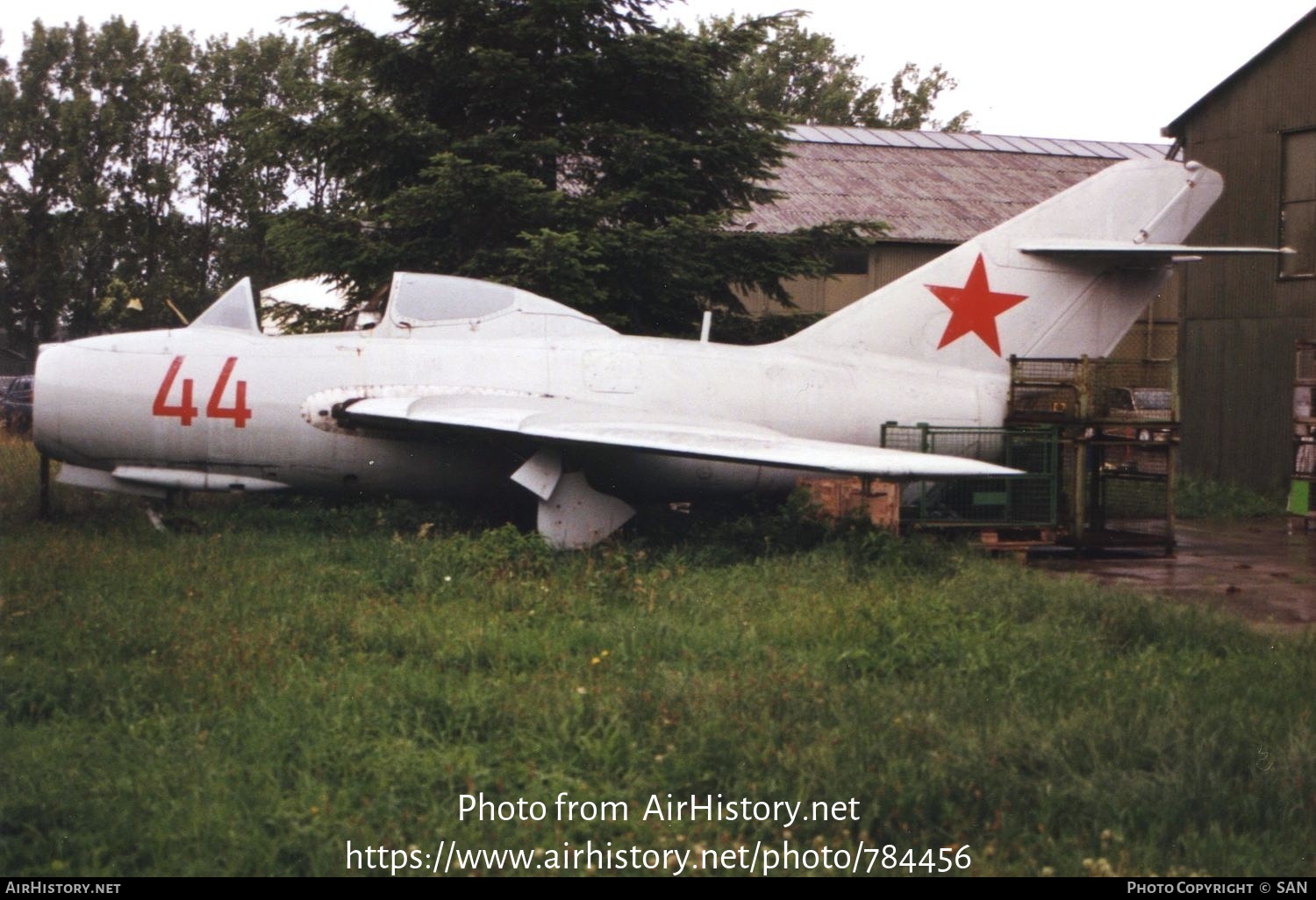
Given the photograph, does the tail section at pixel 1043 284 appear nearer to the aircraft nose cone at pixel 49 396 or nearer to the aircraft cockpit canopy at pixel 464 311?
the aircraft cockpit canopy at pixel 464 311

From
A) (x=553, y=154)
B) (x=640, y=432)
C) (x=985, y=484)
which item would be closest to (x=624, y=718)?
(x=640, y=432)

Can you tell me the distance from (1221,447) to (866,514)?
11.3 m

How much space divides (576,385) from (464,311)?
1.28m

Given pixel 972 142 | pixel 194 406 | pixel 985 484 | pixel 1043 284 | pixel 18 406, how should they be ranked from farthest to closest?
pixel 972 142, pixel 18 406, pixel 1043 284, pixel 985 484, pixel 194 406

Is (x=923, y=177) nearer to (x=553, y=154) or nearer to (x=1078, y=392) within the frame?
(x=553, y=154)

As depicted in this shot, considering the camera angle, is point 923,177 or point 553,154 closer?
point 553,154

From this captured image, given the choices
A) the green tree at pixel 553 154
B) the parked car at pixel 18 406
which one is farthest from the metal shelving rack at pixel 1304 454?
the parked car at pixel 18 406

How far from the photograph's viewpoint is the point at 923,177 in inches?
1273

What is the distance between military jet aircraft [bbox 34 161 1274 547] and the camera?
33.7 ft

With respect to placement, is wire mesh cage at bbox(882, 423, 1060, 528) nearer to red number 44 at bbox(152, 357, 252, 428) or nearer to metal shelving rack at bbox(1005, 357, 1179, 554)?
metal shelving rack at bbox(1005, 357, 1179, 554)

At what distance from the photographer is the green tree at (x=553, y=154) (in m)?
13.7

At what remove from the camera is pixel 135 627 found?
6.75m
